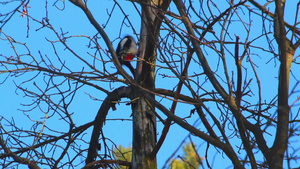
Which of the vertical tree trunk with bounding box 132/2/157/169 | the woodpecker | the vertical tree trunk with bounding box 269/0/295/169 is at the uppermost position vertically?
the woodpecker

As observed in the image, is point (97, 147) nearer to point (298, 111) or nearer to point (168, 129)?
point (168, 129)

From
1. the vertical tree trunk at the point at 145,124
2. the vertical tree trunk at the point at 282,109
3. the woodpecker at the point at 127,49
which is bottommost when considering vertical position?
the vertical tree trunk at the point at 282,109

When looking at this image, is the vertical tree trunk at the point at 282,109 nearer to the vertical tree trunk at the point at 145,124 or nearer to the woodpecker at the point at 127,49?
the vertical tree trunk at the point at 145,124

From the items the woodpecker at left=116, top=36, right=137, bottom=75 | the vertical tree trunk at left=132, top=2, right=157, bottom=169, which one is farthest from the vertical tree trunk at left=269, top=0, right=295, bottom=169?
the woodpecker at left=116, top=36, right=137, bottom=75

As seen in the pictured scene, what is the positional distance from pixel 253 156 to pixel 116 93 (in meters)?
2.08

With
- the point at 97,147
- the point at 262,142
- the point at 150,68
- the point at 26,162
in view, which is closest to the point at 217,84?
the point at 262,142

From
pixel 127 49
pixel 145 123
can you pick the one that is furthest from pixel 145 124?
pixel 127 49

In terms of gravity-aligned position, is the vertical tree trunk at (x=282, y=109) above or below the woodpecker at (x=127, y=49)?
below

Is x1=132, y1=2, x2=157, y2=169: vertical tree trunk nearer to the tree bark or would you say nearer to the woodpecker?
the tree bark

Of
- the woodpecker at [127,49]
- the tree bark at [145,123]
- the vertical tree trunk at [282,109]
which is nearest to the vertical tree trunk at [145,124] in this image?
the tree bark at [145,123]

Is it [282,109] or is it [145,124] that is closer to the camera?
[282,109]

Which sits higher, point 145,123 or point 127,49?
point 127,49

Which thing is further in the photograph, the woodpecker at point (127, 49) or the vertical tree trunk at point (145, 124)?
the woodpecker at point (127, 49)

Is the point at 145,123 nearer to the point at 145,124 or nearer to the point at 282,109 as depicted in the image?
the point at 145,124
